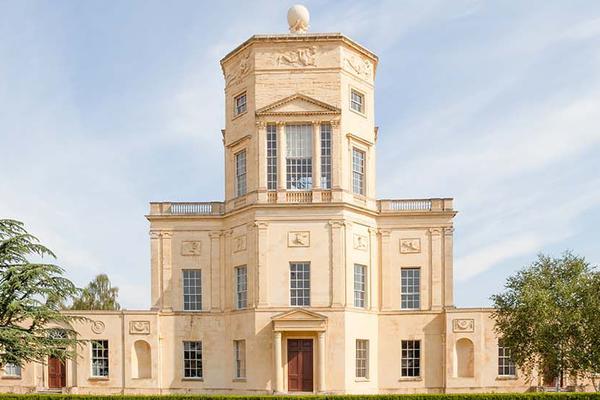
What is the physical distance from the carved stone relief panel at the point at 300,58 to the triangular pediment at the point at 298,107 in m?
1.77

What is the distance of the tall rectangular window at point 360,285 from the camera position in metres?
38.5

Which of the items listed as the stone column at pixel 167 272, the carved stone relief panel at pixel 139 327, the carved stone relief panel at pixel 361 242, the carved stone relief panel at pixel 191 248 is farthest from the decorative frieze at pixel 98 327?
the carved stone relief panel at pixel 361 242

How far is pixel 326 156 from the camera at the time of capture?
38.1 m

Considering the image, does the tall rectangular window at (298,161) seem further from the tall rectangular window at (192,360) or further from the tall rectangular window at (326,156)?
the tall rectangular window at (192,360)

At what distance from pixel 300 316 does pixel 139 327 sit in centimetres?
910

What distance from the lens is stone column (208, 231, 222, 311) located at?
131ft

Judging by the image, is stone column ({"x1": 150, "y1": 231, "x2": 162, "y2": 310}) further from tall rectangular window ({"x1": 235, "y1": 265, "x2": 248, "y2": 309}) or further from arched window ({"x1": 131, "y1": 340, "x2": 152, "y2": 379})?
tall rectangular window ({"x1": 235, "y1": 265, "x2": 248, "y2": 309})

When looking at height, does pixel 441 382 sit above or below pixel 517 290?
below

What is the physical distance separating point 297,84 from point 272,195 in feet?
19.3

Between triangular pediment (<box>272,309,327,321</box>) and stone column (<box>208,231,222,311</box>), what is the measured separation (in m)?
4.70

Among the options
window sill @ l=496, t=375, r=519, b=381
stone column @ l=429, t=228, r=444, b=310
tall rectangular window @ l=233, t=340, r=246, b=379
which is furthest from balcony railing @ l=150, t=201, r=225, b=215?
window sill @ l=496, t=375, r=519, b=381

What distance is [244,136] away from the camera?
128 feet

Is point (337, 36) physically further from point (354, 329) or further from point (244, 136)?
point (354, 329)

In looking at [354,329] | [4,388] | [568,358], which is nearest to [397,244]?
[354,329]
